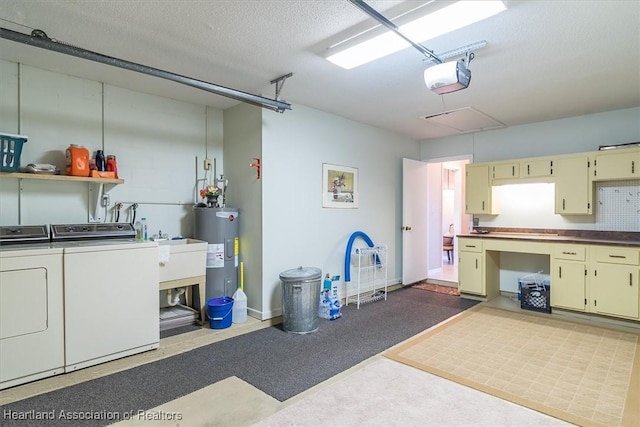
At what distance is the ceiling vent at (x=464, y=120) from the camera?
451cm

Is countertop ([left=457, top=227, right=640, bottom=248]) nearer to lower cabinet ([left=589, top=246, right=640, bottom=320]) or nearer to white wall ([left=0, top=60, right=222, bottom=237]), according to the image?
lower cabinet ([left=589, top=246, right=640, bottom=320])

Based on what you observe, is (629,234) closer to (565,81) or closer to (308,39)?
(565,81)

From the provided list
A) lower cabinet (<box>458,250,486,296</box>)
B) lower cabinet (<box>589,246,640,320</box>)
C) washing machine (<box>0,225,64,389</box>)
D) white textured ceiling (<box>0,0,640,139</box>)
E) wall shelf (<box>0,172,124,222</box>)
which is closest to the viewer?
white textured ceiling (<box>0,0,640,139</box>)

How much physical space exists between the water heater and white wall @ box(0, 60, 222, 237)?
0.44m

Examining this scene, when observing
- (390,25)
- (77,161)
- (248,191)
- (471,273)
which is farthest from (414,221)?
(77,161)

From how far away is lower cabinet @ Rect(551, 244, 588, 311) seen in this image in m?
3.99

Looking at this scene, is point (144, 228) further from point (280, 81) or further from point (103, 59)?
point (280, 81)

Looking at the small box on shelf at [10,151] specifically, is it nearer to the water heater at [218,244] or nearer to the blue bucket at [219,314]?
the water heater at [218,244]

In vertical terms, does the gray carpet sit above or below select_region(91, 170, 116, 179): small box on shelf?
below

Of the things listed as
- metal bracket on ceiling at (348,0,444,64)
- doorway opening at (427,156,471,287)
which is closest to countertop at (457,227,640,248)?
doorway opening at (427,156,471,287)

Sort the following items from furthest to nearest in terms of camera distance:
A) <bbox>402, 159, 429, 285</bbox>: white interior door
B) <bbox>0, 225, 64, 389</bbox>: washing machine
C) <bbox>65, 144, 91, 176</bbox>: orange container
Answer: <bbox>402, 159, 429, 285</bbox>: white interior door < <bbox>65, 144, 91, 176</bbox>: orange container < <bbox>0, 225, 64, 389</bbox>: washing machine

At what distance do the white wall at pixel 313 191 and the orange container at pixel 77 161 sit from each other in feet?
5.75

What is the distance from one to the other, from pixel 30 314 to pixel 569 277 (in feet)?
18.1

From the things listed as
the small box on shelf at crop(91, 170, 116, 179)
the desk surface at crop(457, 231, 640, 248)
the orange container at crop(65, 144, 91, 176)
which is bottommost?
the desk surface at crop(457, 231, 640, 248)
